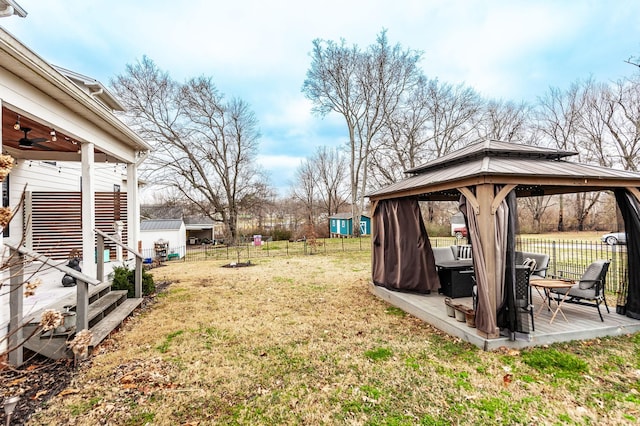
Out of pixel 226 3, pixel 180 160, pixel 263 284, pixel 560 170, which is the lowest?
pixel 263 284

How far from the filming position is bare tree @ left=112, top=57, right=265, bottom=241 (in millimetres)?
19547

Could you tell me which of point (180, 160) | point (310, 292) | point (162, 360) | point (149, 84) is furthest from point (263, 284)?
point (149, 84)

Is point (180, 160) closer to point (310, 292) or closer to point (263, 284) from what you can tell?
point (263, 284)

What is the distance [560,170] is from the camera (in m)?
4.28

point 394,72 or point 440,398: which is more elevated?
point 394,72

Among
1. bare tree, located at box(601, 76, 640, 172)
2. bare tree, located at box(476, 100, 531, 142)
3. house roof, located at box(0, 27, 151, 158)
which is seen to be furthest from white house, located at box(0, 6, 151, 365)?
bare tree, located at box(601, 76, 640, 172)

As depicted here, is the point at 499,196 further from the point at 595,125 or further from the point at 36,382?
the point at 595,125

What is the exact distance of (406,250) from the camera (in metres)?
6.15

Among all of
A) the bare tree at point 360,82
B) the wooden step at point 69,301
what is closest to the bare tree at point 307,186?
the bare tree at point 360,82

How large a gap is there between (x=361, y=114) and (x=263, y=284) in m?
19.2

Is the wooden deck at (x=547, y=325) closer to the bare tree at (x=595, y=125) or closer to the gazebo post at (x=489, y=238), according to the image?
the gazebo post at (x=489, y=238)

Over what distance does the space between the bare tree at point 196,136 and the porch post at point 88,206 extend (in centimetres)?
1705

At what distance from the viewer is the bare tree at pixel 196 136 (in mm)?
19547

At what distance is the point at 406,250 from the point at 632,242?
3407 millimetres
